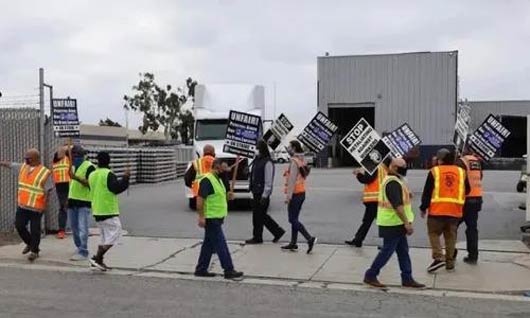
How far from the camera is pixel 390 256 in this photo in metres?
9.07

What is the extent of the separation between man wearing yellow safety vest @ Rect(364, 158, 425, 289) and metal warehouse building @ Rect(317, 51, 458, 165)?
45.2 metres

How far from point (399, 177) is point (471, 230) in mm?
2437

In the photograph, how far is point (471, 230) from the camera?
1065 cm

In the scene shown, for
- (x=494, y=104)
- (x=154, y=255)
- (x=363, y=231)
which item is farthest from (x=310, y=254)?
(x=494, y=104)

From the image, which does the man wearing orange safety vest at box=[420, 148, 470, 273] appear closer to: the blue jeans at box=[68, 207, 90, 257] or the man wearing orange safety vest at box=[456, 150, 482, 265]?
the man wearing orange safety vest at box=[456, 150, 482, 265]

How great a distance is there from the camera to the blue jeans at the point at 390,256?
8953mm

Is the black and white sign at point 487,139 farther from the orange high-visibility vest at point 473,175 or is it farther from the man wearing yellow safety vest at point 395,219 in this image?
the man wearing yellow safety vest at point 395,219

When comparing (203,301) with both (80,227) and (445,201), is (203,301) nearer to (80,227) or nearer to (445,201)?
(80,227)

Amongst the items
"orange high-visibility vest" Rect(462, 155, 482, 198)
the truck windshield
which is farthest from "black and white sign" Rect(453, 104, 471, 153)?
the truck windshield

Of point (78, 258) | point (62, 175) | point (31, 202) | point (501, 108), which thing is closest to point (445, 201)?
point (78, 258)

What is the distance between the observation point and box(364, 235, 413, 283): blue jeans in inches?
352

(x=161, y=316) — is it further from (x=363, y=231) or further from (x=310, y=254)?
(x=363, y=231)

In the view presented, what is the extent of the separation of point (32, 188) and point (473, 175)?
7078mm

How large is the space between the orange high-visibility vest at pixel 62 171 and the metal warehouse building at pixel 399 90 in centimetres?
4363
